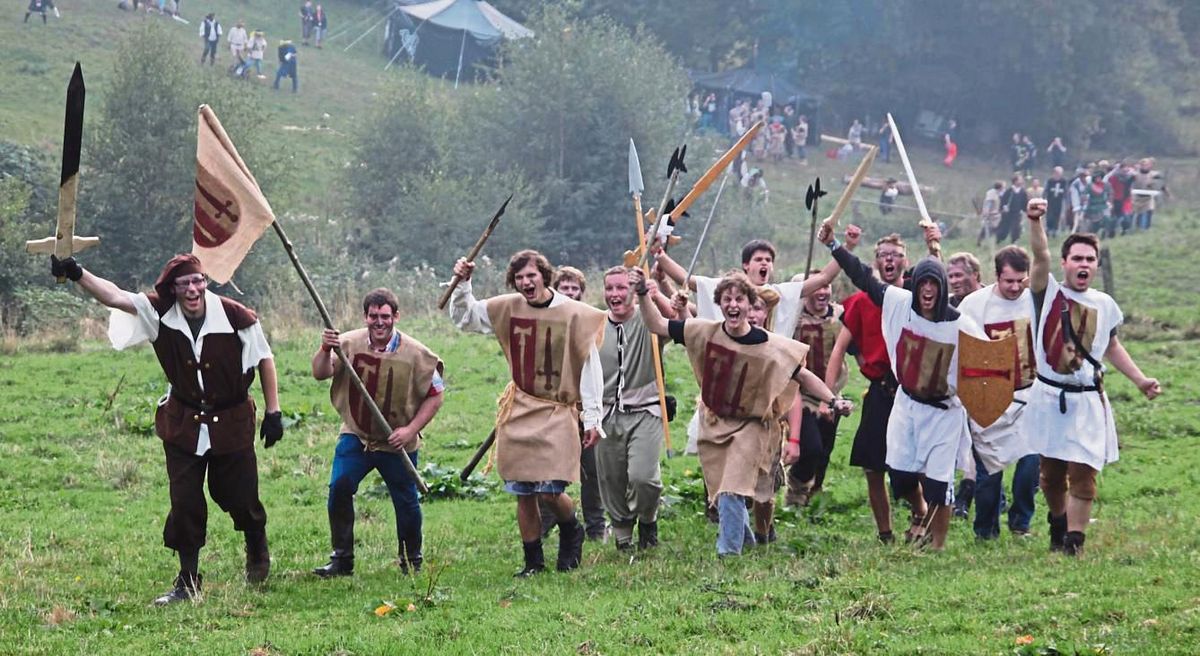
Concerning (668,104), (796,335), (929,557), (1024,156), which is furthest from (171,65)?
(1024,156)

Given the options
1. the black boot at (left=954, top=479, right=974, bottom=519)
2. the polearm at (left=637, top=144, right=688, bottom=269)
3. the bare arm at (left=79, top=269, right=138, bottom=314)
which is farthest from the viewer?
the black boot at (left=954, top=479, right=974, bottom=519)

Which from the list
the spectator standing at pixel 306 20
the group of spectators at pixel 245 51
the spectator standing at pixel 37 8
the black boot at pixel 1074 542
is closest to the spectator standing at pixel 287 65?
A: the group of spectators at pixel 245 51

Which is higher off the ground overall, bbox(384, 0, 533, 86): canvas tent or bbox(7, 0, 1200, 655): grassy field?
bbox(384, 0, 533, 86): canvas tent

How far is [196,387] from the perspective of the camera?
29.0ft

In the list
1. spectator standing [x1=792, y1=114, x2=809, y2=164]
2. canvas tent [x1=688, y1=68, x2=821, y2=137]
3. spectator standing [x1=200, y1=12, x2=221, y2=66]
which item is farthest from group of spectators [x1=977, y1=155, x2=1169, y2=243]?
spectator standing [x1=200, y1=12, x2=221, y2=66]

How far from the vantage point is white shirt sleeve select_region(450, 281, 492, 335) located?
381 inches

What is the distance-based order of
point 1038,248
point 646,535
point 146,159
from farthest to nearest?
point 146,159 → point 646,535 → point 1038,248

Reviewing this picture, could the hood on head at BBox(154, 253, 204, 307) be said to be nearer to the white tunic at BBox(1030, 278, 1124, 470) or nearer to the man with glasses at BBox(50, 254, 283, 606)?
the man with glasses at BBox(50, 254, 283, 606)

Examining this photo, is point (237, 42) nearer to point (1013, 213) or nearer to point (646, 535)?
point (1013, 213)

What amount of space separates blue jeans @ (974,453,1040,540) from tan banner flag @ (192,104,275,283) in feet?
16.4

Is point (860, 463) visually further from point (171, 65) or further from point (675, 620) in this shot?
point (171, 65)

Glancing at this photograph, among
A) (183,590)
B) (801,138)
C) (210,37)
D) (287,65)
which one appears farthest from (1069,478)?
(801,138)

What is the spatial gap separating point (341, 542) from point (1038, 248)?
4336mm

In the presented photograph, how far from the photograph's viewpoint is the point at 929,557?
31.3 feet
